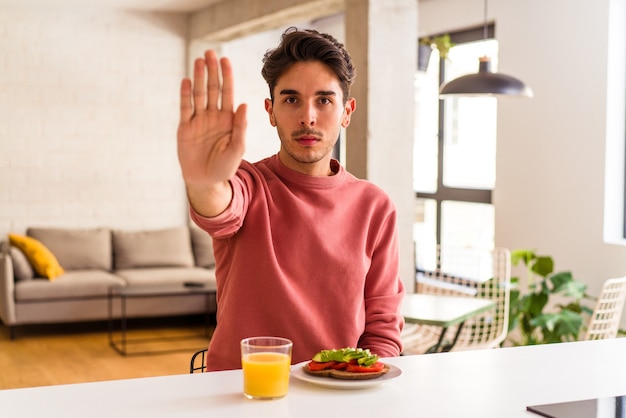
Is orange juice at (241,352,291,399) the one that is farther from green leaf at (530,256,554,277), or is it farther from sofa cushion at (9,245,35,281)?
sofa cushion at (9,245,35,281)

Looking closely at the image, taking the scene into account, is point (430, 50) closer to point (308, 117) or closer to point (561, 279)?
point (561, 279)

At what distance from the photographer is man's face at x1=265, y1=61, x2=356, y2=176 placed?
64.1 inches

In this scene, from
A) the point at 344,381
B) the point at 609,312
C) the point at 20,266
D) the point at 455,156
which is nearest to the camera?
the point at 344,381

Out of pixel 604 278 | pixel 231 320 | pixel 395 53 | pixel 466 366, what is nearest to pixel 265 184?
pixel 231 320

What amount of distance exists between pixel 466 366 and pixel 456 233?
16.3ft

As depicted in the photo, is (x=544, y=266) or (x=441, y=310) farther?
(x=544, y=266)

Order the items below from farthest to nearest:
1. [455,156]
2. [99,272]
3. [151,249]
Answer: [151,249]
[99,272]
[455,156]

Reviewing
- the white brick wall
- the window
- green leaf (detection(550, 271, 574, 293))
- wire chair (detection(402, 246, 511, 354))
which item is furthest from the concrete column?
the white brick wall

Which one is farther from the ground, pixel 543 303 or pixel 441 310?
pixel 441 310

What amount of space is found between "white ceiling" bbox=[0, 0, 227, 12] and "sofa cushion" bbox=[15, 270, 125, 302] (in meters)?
2.19

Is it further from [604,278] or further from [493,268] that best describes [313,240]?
[604,278]

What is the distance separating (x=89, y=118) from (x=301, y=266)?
580 centimetres

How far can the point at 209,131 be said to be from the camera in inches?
50.1

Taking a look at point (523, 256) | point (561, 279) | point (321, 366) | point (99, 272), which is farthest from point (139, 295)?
point (321, 366)
